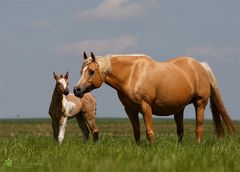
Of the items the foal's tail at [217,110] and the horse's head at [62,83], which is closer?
the foal's tail at [217,110]

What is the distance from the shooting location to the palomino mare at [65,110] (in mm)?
13289

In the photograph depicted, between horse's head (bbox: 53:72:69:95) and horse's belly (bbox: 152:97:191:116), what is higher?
horse's head (bbox: 53:72:69:95)

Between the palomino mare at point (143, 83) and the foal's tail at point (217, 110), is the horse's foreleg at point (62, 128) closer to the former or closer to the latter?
the palomino mare at point (143, 83)

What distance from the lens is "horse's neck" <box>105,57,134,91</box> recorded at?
30.1ft

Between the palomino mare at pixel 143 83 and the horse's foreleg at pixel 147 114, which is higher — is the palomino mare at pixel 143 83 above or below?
above

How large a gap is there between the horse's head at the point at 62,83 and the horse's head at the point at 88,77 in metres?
3.98

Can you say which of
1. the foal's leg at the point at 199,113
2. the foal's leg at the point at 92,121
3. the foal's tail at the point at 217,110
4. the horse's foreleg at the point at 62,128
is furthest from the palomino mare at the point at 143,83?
the foal's leg at the point at 92,121

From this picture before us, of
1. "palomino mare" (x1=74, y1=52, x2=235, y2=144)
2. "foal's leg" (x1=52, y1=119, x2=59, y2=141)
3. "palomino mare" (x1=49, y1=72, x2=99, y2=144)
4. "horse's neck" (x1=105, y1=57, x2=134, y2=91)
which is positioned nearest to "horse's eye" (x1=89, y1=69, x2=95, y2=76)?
"palomino mare" (x1=74, y1=52, x2=235, y2=144)

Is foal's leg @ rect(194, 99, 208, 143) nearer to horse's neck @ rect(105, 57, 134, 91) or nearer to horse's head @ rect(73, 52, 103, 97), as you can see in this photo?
horse's neck @ rect(105, 57, 134, 91)

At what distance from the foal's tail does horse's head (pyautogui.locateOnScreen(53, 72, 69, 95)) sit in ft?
13.9

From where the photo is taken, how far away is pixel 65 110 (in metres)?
13.6

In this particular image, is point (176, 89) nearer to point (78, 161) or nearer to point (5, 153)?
point (5, 153)

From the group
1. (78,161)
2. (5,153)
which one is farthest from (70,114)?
(78,161)

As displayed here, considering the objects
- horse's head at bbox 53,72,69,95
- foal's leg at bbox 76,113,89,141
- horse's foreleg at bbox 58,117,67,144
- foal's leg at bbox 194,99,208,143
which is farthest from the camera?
foal's leg at bbox 76,113,89,141
